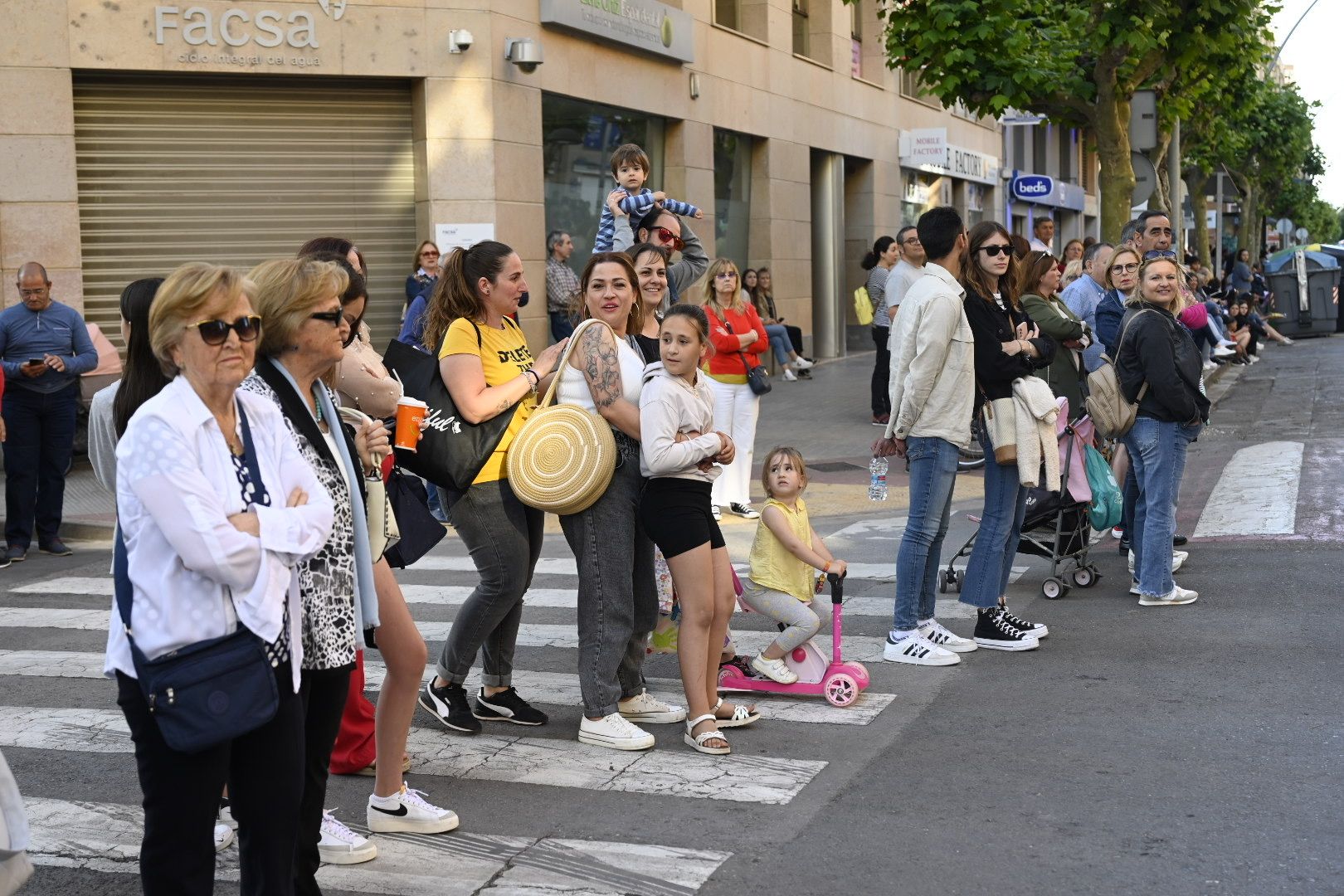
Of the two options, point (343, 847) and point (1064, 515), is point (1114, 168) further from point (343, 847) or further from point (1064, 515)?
point (343, 847)

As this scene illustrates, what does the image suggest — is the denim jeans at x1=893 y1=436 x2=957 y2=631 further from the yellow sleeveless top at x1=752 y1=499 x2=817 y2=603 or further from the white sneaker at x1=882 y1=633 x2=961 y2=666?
the yellow sleeveless top at x1=752 y1=499 x2=817 y2=603

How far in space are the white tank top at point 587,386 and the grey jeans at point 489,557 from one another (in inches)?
15.9

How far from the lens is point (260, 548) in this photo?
3.26 meters


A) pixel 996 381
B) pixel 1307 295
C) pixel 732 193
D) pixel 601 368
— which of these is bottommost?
pixel 996 381

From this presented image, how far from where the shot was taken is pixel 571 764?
560cm

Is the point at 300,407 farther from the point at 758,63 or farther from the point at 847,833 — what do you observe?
the point at 758,63

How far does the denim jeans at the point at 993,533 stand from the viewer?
719 centimetres

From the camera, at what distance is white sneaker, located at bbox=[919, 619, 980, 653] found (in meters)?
7.08

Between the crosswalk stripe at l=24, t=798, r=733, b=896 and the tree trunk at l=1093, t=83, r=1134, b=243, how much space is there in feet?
56.3

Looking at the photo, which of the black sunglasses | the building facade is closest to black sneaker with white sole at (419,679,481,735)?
the black sunglasses

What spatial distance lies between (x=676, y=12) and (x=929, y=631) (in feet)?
48.6

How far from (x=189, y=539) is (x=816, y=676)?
3.71 metres

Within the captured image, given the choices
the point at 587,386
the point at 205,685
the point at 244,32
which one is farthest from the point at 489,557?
the point at 244,32

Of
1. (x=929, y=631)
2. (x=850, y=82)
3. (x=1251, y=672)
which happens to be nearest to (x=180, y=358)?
(x=929, y=631)
